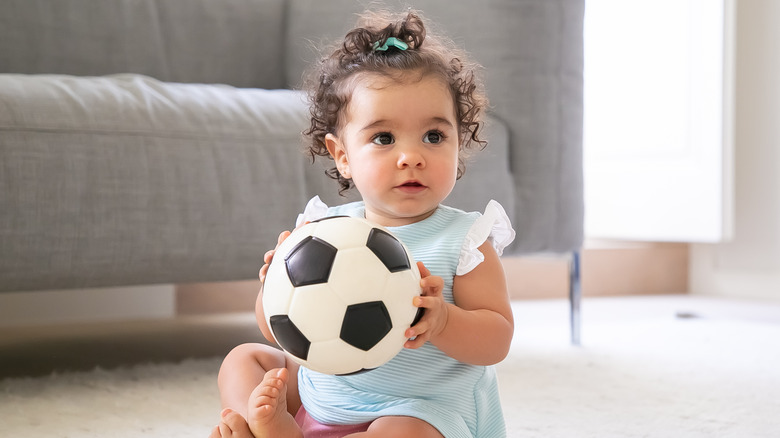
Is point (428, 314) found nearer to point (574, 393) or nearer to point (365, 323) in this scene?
point (365, 323)

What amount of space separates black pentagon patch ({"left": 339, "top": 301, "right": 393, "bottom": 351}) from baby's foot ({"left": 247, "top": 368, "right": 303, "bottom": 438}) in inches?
4.3

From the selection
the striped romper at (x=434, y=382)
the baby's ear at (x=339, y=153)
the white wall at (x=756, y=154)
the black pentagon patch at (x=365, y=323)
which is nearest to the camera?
the black pentagon patch at (x=365, y=323)

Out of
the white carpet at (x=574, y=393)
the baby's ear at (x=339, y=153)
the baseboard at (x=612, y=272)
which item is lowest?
Answer: the baseboard at (x=612, y=272)

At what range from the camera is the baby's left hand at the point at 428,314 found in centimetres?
72

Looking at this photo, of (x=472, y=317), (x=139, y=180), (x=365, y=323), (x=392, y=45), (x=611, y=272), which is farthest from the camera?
(x=611, y=272)

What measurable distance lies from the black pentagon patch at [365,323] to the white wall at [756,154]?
2.40 metres

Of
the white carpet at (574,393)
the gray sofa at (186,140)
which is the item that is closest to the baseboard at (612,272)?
the white carpet at (574,393)

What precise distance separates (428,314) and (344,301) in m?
0.08

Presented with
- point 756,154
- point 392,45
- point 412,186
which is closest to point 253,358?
point 412,186

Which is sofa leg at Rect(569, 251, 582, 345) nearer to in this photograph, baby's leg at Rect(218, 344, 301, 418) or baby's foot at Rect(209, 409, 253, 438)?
baby's leg at Rect(218, 344, 301, 418)

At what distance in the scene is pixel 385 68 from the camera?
0.89 metres

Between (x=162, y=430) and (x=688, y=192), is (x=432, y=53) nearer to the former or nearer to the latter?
(x=162, y=430)

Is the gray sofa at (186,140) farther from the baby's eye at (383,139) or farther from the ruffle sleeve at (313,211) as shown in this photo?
the baby's eye at (383,139)

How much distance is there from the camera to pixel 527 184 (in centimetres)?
161
